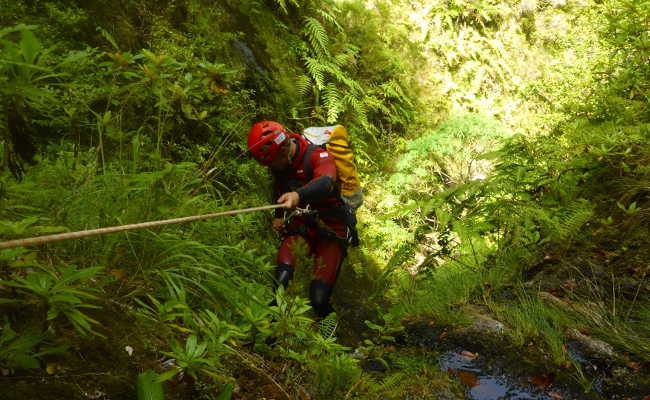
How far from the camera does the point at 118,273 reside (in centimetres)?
197

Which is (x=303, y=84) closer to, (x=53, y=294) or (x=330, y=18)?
(x=330, y=18)

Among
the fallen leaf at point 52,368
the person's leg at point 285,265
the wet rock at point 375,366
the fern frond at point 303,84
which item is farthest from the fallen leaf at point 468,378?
the fern frond at point 303,84

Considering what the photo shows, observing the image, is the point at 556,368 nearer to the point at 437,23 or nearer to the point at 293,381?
the point at 293,381

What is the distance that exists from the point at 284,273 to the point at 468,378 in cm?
174

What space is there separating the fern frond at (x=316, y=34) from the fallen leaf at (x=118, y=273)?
6543 millimetres

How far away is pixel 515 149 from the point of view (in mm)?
4301

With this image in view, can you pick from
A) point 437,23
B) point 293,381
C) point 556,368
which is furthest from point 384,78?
point 293,381

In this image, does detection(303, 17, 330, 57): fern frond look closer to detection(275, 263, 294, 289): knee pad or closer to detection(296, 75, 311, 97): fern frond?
detection(296, 75, 311, 97): fern frond

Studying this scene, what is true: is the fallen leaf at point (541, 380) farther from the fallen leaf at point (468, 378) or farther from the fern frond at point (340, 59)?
the fern frond at point (340, 59)

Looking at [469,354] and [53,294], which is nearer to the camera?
[53,294]

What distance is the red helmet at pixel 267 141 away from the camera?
3.77m

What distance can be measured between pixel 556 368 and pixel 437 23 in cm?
1038

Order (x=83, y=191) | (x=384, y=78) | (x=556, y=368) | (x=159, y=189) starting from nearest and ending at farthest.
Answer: (x=83, y=191) < (x=159, y=189) < (x=556, y=368) < (x=384, y=78)

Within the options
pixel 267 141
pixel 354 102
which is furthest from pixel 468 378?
pixel 354 102
